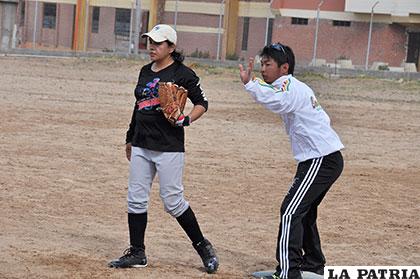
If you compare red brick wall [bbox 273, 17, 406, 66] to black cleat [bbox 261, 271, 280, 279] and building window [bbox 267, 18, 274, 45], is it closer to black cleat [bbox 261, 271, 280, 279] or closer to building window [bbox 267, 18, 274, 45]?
building window [bbox 267, 18, 274, 45]

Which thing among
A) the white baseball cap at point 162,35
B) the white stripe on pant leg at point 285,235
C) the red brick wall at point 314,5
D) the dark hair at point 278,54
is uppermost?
the red brick wall at point 314,5

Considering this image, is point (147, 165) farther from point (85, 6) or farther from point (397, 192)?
point (85, 6)

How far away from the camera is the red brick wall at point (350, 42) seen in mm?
50062

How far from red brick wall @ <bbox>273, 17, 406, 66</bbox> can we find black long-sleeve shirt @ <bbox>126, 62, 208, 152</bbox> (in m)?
41.6

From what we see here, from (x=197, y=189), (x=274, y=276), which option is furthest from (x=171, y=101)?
(x=197, y=189)

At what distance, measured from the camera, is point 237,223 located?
10398mm

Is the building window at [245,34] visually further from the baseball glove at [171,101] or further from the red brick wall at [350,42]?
the baseball glove at [171,101]

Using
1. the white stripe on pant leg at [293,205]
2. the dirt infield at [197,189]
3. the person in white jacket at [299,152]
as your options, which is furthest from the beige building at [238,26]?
the white stripe on pant leg at [293,205]

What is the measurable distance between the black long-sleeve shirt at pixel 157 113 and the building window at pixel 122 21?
4962 centimetres

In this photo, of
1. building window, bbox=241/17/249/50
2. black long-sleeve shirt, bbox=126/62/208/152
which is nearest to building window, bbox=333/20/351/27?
building window, bbox=241/17/249/50

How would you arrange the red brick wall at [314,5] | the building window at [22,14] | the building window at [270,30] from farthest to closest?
the building window at [22,14], the building window at [270,30], the red brick wall at [314,5]

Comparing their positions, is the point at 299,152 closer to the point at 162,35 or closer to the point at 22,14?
the point at 162,35

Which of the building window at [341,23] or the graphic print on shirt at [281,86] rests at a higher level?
the building window at [341,23]

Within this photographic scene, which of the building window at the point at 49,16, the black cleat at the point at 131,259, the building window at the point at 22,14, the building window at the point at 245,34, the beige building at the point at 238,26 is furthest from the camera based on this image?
the building window at the point at 22,14
